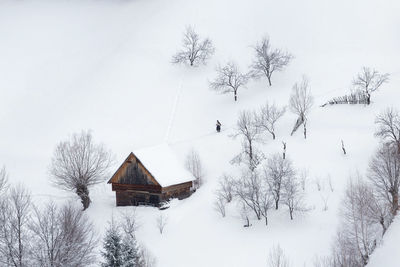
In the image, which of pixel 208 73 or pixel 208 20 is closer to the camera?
pixel 208 73

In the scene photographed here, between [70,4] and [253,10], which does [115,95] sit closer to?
[253,10]

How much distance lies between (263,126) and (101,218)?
738 inches

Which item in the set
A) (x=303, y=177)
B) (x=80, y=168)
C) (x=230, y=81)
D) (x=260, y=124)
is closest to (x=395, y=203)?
(x=303, y=177)

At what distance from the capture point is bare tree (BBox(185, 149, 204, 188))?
51.5m

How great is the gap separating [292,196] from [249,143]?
12925mm

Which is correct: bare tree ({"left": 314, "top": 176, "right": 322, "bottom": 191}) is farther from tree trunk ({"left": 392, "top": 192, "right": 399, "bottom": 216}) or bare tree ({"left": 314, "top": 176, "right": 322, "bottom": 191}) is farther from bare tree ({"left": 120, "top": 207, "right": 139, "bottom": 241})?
bare tree ({"left": 120, "top": 207, "right": 139, "bottom": 241})

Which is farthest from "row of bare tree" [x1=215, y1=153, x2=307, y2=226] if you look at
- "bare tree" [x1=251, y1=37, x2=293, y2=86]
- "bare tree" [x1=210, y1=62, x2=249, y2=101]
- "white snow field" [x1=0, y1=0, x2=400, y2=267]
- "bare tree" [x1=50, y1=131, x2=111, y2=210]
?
"bare tree" [x1=251, y1=37, x2=293, y2=86]

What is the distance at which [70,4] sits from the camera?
11819 cm

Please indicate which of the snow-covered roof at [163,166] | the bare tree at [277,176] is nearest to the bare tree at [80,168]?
the snow-covered roof at [163,166]

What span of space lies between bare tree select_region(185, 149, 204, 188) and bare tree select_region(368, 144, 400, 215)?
1747 cm

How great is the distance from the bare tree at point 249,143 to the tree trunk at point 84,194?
14.5 m

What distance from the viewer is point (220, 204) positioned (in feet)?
149

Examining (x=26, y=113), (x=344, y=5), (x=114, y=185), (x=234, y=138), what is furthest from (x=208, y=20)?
(x=114, y=185)

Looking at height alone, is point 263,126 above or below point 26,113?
below
